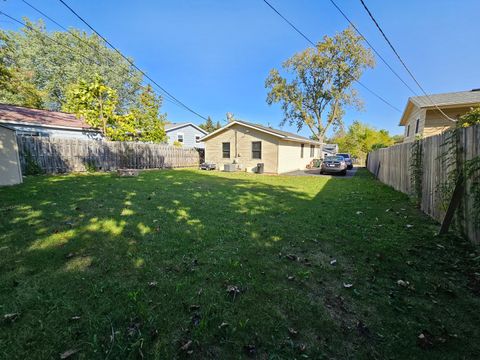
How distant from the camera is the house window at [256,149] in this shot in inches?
680

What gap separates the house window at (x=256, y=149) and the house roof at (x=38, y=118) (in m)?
12.8

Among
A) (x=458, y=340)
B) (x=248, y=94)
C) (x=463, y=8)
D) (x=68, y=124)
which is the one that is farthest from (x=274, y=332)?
(x=248, y=94)

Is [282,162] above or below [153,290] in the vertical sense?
above

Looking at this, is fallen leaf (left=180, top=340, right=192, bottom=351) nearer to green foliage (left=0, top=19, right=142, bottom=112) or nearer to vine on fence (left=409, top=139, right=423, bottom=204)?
vine on fence (left=409, top=139, right=423, bottom=204)

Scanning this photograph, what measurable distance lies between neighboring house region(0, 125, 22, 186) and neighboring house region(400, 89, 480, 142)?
20.2m

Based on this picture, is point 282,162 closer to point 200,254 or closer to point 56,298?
point 200,254

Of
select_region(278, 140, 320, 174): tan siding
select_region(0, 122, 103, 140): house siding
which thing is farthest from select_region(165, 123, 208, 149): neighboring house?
select_region(278, 140, 320, 174): tan siding

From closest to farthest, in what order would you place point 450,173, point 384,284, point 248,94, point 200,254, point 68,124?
point 384,284, point 200,254, point 450,173, point 68,124, point 248,94

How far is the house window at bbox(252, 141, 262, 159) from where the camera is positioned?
17.3 metres

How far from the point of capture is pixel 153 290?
7.92 feet

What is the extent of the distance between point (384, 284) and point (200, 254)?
235cm

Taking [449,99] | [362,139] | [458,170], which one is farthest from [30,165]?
[362,139]

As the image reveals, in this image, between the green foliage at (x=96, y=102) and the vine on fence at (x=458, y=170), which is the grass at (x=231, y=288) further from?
the green foliage at (x=96, y=102)

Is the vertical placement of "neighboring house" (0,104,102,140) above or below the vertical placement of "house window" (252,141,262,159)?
above
